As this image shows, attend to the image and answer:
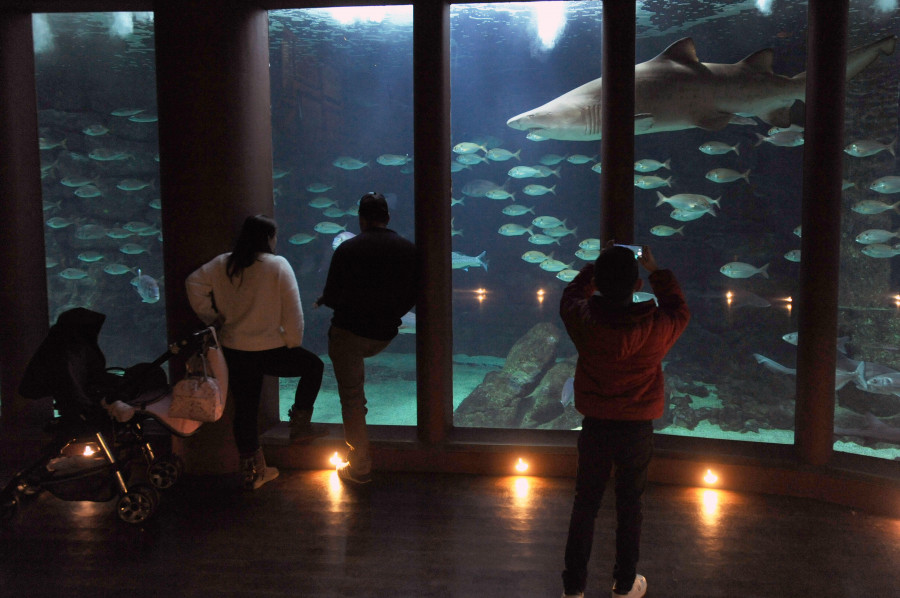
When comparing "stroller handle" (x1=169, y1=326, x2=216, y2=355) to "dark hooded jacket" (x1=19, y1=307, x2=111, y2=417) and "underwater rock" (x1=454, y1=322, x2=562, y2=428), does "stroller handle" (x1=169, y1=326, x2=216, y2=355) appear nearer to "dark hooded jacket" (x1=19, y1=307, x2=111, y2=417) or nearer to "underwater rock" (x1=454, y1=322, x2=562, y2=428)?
"dark hooded jacket" (x1=19, y1=307, x2=111, y2=417)

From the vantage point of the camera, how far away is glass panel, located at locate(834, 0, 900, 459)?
7.41 m

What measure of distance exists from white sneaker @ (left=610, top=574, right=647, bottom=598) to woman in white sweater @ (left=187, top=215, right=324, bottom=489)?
6.67ft

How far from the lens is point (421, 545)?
9.79 feet

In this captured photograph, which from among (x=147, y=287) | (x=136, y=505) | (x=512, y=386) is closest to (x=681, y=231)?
(x=512, y=386)

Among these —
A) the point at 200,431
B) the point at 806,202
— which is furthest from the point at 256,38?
the point at 806,202

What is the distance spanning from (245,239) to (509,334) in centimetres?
1481

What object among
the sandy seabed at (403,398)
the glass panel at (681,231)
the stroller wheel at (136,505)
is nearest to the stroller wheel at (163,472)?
the stroller wheel at (136,505)

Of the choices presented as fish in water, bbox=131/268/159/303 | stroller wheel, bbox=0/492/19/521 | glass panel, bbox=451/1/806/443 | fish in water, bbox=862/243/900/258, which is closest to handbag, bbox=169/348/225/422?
stroller wheel, bbox=0/492/19/521

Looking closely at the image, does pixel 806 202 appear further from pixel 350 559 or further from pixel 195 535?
pixel 195 535

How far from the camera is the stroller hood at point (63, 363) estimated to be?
10.4 ft

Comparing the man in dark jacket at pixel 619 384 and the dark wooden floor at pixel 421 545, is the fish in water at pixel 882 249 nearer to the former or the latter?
the dark wooden floor at pixel 421 545

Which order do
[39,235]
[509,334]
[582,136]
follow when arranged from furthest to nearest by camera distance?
[509,334]
[582,136]
[39,235]

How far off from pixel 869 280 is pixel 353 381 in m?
7.89

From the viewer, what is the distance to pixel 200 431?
3957 mm
